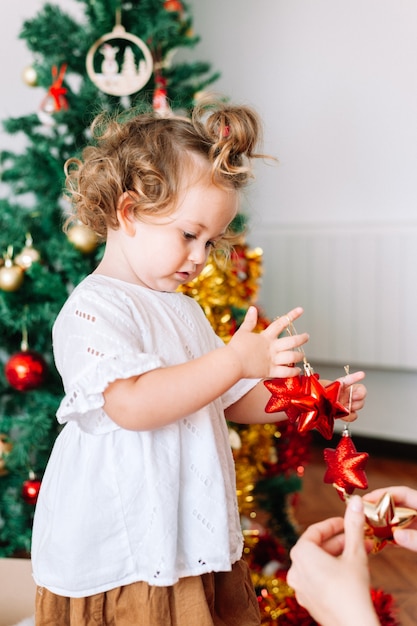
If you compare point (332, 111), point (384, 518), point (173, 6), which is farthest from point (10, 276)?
point (332, 111)

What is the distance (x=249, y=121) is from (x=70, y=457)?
59 cm

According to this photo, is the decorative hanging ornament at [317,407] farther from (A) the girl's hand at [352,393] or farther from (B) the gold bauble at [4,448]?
(B) the gold bauble at [4,448]

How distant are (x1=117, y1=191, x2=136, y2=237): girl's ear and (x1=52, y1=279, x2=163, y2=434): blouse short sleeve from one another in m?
0.11

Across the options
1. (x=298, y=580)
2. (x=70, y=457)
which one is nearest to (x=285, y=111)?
(x=70, y=457)

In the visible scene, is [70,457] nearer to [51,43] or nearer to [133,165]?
[133,165]

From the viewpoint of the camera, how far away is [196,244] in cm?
111

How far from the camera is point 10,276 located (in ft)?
6.07

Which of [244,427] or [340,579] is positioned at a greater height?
[340,579]

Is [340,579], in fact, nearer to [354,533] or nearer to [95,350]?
[354,533]

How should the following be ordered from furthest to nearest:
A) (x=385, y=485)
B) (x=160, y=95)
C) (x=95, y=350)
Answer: (x=385, y=485)
(x=160, y=95)
(x=95, y=350)

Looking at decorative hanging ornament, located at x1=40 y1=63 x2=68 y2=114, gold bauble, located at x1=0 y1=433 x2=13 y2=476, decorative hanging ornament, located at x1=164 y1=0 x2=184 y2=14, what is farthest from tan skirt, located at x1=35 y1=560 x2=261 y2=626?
decorative hanging ornament, located at x1=164 y1=0 x2=184 y2=14

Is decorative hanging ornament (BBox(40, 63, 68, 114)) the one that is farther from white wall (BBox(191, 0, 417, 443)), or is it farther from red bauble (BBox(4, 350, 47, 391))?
white wall (BBox(191, 0, 417, 443))

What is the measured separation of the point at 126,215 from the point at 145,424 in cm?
34

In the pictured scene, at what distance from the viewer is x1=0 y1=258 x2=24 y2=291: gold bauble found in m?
1.85
